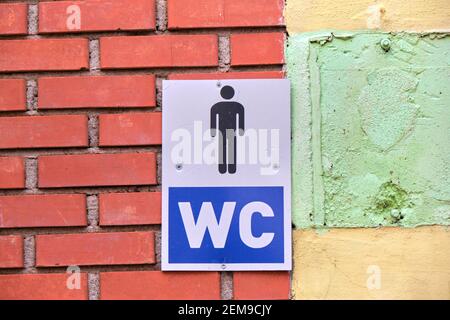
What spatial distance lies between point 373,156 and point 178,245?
0.53 metres

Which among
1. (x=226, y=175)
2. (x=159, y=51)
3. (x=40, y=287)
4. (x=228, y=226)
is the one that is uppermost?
(x=159, y=51)

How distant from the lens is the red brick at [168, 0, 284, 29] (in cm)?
172

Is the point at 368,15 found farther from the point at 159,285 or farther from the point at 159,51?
the point at 159,285

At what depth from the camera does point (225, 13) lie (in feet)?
5.64

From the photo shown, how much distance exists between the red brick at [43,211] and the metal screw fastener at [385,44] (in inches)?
32.6

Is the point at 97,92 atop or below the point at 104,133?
atop

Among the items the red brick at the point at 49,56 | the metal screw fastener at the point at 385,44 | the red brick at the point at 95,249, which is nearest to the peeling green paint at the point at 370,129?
the metal screw fastener at the point at 385,44

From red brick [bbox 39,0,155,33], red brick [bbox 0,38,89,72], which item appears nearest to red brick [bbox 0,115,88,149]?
red brick [bbox 0,38,89,72]

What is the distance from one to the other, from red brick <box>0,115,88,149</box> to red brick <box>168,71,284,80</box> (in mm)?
264

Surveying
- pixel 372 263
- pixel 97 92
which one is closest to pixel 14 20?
pixel 97 92

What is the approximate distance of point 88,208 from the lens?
1.73m

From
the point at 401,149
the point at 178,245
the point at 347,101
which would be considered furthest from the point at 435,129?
the point at 178,245

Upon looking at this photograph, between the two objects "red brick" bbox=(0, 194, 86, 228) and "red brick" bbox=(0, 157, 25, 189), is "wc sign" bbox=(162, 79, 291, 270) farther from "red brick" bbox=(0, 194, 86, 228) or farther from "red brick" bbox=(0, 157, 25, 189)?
"red brick" bbox=(0, 157, 25, 189)

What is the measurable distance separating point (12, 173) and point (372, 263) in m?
0.92
